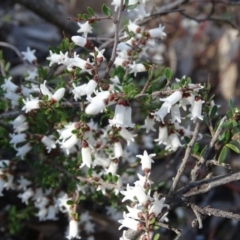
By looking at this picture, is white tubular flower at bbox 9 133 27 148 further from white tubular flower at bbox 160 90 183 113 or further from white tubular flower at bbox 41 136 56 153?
white tubular flower at bbox 160 90 183 113

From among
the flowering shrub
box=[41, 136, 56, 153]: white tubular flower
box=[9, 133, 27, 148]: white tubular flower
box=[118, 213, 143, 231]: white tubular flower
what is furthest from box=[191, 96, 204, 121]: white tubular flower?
A: box=[9, 133, 27, 148]: white tubular flower

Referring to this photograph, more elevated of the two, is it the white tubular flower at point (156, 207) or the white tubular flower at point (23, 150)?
the white tubular flower at point (23, 150)

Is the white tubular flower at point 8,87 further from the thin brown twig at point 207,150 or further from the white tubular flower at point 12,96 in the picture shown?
the thin brown twig at point 207,150

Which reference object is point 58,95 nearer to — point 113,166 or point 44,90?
point 44,90

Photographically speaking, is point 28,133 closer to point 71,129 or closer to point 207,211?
point 71,129

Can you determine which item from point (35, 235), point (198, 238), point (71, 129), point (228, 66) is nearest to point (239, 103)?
point (228, 66)

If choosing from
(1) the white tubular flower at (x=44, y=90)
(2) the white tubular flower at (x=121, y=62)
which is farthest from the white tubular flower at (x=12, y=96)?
(2) the white tubular flower at (x=121, y=62)

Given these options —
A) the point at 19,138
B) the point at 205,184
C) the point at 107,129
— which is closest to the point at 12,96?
the point at 19,138
